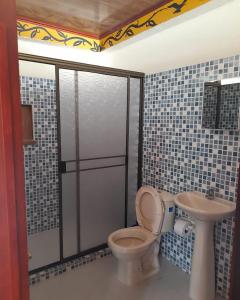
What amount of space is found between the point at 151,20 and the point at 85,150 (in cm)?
161

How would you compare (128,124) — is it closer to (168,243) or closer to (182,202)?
(182,202)

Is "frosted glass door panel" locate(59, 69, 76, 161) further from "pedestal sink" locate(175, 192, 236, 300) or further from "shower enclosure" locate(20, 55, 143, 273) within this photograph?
"pedestal sink" locate(175, 192, 236, 300)

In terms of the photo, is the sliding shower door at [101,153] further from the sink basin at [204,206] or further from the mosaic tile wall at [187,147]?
the sink basin at [204,206]

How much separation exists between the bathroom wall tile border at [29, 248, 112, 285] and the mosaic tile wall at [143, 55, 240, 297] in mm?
745

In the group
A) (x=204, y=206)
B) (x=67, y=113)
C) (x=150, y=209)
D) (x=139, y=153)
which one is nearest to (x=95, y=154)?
(x=67, y=113)

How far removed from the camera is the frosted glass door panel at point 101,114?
231 centimetres

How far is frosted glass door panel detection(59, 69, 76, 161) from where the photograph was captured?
217 centimetres

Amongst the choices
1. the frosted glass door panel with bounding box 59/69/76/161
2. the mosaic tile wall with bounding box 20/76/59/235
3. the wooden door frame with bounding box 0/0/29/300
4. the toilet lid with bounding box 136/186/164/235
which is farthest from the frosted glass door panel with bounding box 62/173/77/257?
the wooden door frame with bounding box 0/0/29/300

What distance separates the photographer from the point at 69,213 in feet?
7.73

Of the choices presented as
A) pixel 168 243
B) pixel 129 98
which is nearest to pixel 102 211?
pixel 168 243

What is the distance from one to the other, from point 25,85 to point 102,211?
177 cm

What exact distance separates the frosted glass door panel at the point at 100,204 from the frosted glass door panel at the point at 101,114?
0.23 m

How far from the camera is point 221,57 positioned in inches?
79.3

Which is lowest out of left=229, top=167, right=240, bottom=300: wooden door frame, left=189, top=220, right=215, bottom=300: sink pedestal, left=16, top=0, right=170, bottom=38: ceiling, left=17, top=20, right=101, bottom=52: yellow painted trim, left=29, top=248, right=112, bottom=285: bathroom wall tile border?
left=29, top=248, right=112, bottom=285: bathroom wall tile border
